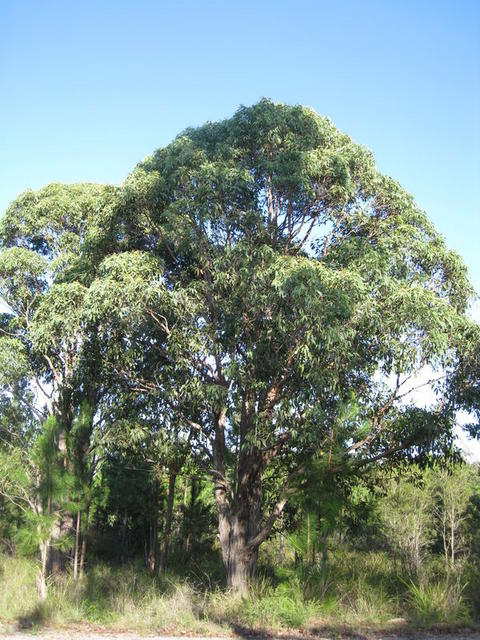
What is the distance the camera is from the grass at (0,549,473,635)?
8602 mm

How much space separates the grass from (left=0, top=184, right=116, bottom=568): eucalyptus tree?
4.82 ft

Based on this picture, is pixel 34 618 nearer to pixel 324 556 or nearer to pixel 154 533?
pixel 324 556

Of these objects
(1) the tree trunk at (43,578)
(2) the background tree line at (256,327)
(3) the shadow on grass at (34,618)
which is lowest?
(3) the shadow on grass at (34,618)

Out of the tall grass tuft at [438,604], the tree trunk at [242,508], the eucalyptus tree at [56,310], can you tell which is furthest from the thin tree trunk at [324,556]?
the eucalyptus tree at [56,310]

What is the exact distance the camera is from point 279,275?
8.79 metres

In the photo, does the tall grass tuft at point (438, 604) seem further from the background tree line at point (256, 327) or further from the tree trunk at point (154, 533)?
the tree trunk at point (154, 533)

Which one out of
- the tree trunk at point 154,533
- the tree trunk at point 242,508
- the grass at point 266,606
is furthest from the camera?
the tree trunk at point 154,533

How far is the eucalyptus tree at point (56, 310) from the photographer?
10866mm

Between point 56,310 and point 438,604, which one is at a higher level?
point 56,310

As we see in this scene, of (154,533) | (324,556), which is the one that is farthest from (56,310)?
(154,533)

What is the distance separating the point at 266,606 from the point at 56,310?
252 inches

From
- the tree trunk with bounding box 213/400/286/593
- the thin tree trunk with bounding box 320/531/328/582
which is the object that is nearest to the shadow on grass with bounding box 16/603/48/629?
the tree trunk with bounding box 213/400/286/593

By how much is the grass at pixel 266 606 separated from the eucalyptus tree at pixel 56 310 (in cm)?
147

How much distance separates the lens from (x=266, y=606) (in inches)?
350
